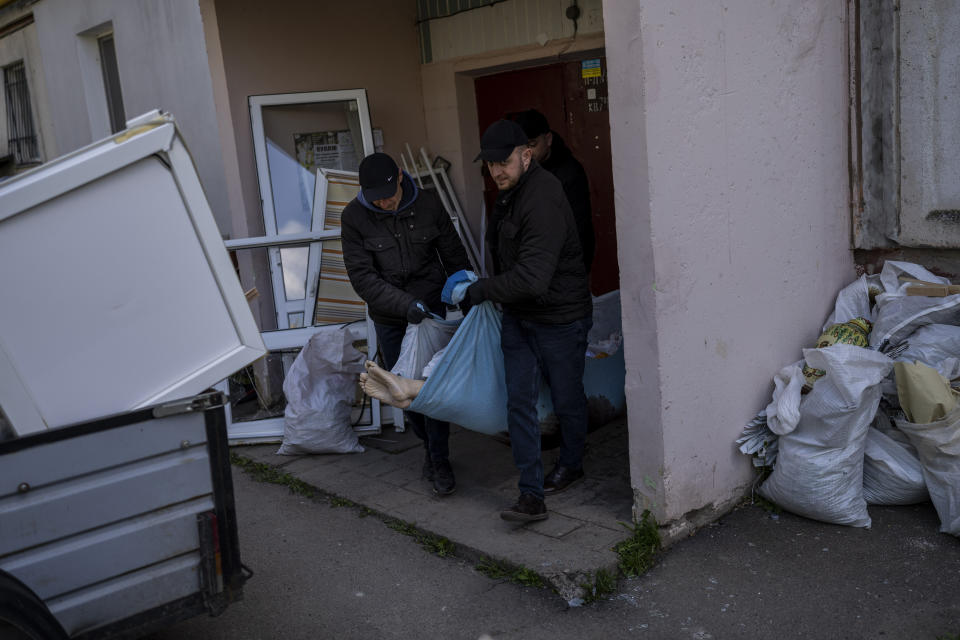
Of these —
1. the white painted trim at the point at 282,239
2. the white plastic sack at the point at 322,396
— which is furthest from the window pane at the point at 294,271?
Result: the white plastic sack at the point at 322,396

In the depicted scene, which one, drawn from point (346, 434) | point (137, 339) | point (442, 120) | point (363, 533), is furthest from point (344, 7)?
point (137, 339)

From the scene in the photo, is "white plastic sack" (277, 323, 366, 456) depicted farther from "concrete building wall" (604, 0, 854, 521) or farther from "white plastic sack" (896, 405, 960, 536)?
"white plastic sack" (896, 405, 960, 536)

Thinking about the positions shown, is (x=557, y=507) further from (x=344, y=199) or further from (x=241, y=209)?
(x=241, y=209)

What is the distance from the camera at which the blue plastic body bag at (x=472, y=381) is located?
13.5 feet

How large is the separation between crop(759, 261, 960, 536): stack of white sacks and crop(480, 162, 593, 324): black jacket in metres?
1.09

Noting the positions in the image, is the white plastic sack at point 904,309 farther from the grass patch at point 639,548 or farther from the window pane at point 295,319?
the window pane at point 295,319

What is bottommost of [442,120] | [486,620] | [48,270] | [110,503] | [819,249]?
[486,620]

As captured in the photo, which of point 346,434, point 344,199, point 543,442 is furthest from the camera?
point 344,199

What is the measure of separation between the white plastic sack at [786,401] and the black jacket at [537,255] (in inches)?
37.8

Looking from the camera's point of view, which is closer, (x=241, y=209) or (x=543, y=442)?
(x=543, y=442)

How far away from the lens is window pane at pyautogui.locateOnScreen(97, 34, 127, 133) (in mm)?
8969

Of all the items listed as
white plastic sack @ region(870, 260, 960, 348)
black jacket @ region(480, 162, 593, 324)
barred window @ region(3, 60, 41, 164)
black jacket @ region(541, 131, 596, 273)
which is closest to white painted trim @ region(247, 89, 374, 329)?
black jacket @ region(541, 131, 596, 273)

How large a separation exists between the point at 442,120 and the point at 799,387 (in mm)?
3688

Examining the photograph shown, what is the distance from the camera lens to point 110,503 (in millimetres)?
2648
